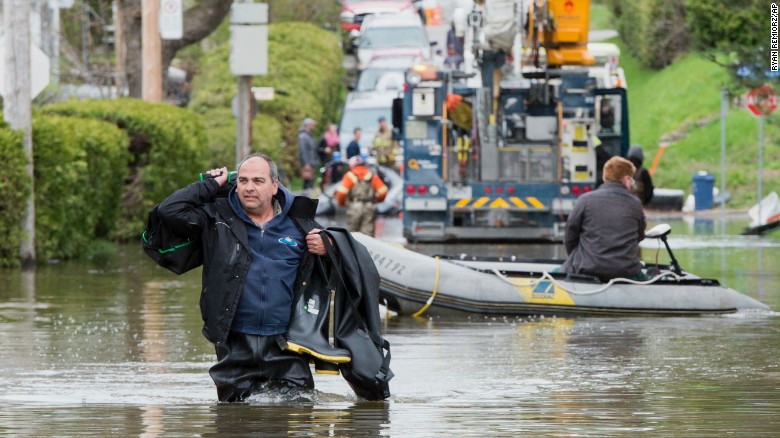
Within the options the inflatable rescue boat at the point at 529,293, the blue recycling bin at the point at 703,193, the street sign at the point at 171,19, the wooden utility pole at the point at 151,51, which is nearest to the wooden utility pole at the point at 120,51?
the wooden utility pole at the point at 151,51

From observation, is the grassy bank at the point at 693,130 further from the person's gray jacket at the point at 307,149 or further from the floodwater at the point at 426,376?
the floodwater at the point at 426,376

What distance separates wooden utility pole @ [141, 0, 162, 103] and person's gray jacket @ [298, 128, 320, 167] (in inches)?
279

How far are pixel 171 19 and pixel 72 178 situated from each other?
9011mm

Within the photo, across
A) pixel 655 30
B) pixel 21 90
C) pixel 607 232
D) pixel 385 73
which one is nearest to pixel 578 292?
pixel 607 232

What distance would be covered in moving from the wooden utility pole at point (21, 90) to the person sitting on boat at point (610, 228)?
24.5 ft

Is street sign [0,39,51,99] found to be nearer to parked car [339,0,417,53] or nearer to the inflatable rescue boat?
the inflatable rescue boat

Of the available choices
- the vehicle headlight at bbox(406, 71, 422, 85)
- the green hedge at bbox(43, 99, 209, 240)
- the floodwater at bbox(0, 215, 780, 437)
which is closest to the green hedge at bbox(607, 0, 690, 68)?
the vehicle headlight at bbox(406, 71, 422, 85)

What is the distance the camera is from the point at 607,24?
223 feet

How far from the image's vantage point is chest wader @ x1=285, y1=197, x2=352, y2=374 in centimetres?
946

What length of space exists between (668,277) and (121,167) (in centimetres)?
998

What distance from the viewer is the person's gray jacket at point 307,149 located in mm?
37125

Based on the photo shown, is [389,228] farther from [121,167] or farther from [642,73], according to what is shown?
[642,73]

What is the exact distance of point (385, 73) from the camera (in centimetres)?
4419

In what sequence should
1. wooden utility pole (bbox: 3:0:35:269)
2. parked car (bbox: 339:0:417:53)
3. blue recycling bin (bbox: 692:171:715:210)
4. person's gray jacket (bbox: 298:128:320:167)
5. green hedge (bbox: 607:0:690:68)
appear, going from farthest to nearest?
parked car (bbox: 339:0:417:53) < green hedge (bbox: 607:0:690:68) < person's gray jacket (bbox: 298:128:320:167) < blue recycling bin (bbox: 692:171:715:210) < wooden utility pole (bbox: 3:0:35:269)
